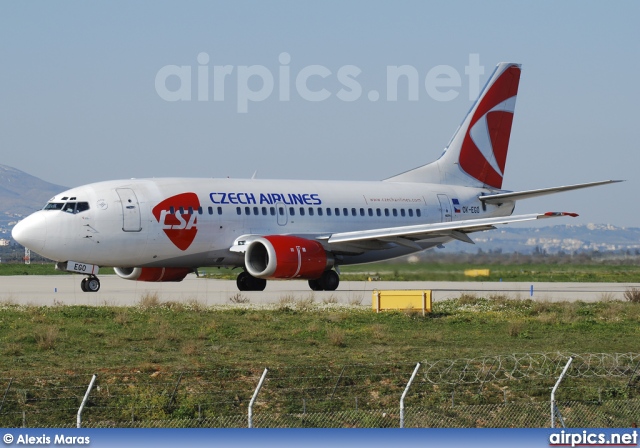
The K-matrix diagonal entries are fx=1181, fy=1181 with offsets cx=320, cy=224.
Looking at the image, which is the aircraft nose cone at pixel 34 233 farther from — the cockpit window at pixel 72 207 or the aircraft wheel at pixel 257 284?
the aircraft wheel at pixel 257 284

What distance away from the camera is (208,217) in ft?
131

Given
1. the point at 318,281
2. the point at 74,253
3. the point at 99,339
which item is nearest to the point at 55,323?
the point at 99,339

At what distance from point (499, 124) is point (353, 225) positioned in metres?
9.56

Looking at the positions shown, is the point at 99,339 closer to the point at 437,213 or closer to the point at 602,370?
the point at 602,370

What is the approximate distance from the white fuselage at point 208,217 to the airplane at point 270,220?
0.04m

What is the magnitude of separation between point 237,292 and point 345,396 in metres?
23.7

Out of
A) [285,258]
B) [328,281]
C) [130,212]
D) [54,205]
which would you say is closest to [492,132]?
[328,281]

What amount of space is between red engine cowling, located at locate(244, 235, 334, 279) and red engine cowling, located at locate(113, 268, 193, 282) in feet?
8.98

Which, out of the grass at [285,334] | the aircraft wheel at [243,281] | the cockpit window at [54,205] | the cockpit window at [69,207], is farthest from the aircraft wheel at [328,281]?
the cockpit window at [54,205]

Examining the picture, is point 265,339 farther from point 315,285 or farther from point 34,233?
point 315,285

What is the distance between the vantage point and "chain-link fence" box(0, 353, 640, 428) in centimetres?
1820

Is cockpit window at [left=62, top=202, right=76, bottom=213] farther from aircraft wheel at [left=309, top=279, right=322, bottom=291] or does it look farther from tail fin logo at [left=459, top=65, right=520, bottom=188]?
tail fin logo at [left=459, top=65, right=520, bottom=188]

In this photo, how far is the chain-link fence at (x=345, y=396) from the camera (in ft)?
59.7

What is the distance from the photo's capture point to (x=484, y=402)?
Answer: 2033 cm
